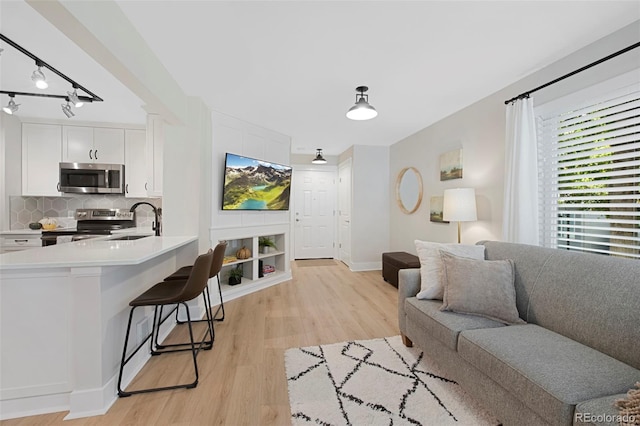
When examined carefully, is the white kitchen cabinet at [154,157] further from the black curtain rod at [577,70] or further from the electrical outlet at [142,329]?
the black curtain rod at [577,70]

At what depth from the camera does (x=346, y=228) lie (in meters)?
5.74

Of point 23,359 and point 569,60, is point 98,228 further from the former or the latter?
point 569,60

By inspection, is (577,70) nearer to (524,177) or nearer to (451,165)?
(524,177)

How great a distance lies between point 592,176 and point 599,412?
184 centimetres

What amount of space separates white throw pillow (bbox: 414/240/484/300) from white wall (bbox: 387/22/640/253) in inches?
33.9

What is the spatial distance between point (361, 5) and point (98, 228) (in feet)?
14.2

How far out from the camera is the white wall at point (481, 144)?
6.50 ft

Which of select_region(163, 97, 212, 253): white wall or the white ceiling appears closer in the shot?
the white ceiling

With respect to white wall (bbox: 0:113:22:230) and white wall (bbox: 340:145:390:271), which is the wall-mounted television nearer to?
white wall (bbox: 340:145:390:271)

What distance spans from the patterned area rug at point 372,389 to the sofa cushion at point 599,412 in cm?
66

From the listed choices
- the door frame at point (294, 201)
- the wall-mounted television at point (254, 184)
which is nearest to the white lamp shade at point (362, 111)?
the wall-mounted television at point (254, 184)

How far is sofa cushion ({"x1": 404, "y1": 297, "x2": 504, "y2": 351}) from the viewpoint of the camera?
1.67m

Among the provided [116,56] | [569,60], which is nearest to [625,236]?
[569,60]

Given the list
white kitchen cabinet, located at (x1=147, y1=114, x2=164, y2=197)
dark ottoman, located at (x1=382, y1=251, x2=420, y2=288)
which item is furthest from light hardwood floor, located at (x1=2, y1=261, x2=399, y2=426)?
white kitchen cabinet, located at (x1=147, y1=114, x2=164, y2=197)
